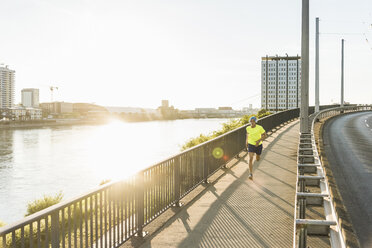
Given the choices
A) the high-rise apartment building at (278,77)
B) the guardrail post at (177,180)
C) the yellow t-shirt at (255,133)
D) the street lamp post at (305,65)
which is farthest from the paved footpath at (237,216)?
the high-rise apartment building at (278,77)

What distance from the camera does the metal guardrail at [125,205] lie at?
3580 mm

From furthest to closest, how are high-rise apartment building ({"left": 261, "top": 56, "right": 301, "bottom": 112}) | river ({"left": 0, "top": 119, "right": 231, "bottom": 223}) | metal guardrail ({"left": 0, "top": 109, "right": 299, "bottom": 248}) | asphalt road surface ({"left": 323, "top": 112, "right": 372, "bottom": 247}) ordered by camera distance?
high-rise apartment building ({"left": 261, "top": 56, "right": 301, "bottom": 112}) → river ({"left": 0, "top": 119, "right": 231, "bottom": 223}) → asphalt road surface ({"left": 323, "top": 112, "right": 372, "bottom": 247}) → metal guardrail ({"left": 0, "top": 109, "right": 299, "bottom": 248})

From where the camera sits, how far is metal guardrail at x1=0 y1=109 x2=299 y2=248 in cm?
358

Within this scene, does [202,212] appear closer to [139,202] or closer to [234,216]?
[234,216]

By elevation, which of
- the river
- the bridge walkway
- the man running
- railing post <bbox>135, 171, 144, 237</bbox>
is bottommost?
the river

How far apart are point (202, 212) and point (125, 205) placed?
78.5 inches

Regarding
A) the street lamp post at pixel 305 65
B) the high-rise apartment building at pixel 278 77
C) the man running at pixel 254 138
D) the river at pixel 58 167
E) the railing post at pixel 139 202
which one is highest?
the high-rise apartment building at pixel 278 77

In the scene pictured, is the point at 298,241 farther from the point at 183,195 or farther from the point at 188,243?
the point at 183,195

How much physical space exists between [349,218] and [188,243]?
3.71 m

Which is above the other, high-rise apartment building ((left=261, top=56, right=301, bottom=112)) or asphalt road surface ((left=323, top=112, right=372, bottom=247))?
high-rise apartment building ((left=261, top=56, right=301, bottom=112))

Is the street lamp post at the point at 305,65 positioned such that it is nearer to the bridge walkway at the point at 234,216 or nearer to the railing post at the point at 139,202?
the bridge walkway at the point at 234,216

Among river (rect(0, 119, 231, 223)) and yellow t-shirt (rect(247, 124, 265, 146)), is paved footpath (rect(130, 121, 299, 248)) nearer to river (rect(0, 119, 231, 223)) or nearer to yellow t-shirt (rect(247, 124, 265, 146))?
yellow t-shirt (rect(247, 124, 265, 146))

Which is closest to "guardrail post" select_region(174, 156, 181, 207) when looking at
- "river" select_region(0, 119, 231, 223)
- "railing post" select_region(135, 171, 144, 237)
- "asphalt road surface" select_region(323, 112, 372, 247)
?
"railing post" select_region(135, 171, 144, 237)

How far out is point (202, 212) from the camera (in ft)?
22.3
